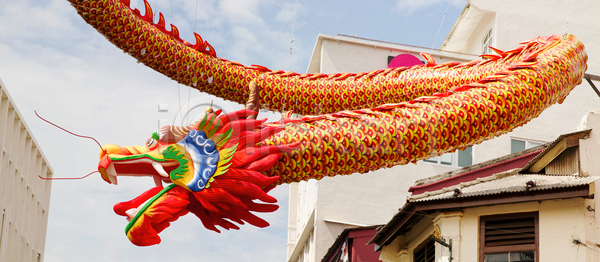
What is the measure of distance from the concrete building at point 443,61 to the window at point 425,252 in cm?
1193

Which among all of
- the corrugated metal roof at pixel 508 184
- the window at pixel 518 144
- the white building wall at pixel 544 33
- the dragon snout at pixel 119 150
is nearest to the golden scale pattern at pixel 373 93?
the dragon snout at pixel 119 150

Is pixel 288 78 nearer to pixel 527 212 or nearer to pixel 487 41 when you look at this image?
pixel 527 212

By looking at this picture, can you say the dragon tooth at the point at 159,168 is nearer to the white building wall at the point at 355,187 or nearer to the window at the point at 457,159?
the white building wall at the point at 355,187

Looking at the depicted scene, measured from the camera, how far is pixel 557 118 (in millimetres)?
28516

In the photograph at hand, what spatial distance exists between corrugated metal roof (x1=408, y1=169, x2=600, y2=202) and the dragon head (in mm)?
→ 7218

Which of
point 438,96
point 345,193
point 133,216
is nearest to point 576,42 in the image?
point 438,96

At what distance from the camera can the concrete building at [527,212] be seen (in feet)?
37.6

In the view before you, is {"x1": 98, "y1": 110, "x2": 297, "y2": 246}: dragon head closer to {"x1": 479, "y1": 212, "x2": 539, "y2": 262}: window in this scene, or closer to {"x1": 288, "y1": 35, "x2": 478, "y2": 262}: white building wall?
{"x1": 479, "y1": 212, "x2": 539, "y2": 262}: window

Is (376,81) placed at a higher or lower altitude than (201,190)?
higher

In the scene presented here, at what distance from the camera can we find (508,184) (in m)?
13.2

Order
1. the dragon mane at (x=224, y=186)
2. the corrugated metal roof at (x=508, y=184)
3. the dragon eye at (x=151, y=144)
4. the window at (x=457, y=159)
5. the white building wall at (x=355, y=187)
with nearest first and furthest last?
the dragon mane at (x=224, y=186) < the dragon eye at (x=151, y=144) < the corrugated metal roof at (x=508, y=184) < the white building wall at (x=355, y=187) < the window at (x=457, y=159)

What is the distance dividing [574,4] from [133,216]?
27.3m

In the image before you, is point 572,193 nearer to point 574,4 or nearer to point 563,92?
point 563,92

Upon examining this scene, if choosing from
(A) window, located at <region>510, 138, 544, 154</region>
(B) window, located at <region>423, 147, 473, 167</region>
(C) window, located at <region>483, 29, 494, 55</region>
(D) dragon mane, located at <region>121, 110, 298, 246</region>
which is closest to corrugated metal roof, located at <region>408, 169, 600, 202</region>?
(D) dragon mane, located at <region>121, 110, 298, 246</region>
